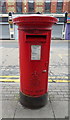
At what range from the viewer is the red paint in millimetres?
2053

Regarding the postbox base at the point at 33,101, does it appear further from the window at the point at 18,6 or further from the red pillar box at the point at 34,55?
the window at the point at 18,6

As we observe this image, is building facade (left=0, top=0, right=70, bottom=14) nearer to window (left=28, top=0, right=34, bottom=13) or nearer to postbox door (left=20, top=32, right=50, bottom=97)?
window (left=28, top=0, right=34, bottom=13)

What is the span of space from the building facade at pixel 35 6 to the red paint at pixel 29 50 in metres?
20.3

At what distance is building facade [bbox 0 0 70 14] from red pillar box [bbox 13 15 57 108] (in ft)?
66.7

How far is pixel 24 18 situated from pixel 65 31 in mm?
20567

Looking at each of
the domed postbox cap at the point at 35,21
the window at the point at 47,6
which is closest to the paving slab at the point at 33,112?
the domed postbox cap at the point at 35,21

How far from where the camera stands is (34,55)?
224 cm

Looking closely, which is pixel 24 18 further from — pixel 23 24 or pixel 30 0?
pixel 30 0

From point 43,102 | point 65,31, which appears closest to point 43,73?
point 43,102

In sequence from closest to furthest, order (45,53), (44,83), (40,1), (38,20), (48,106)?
(38,20), (45,53), (44,83), (48,106), (40,1)

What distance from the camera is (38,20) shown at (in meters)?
2.01

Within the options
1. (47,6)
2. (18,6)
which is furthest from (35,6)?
(18,6)

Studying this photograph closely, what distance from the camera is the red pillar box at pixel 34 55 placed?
6.77 ft

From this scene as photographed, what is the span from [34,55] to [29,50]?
13cm
